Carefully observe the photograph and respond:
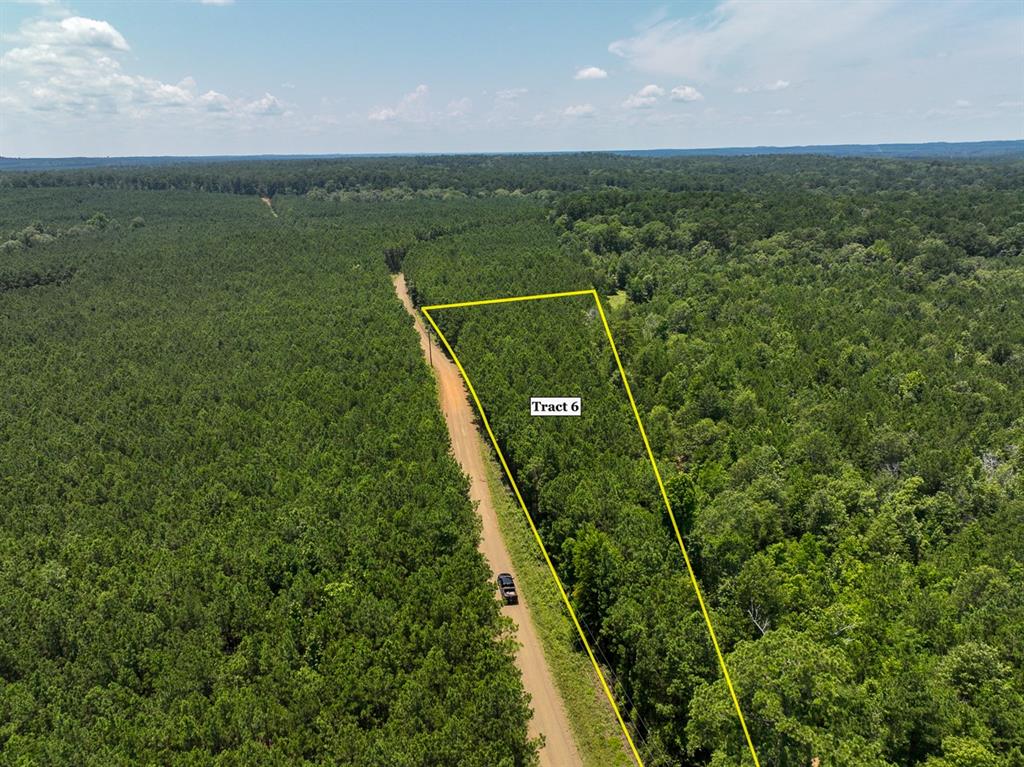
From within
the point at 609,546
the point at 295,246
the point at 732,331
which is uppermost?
the point at 295,246

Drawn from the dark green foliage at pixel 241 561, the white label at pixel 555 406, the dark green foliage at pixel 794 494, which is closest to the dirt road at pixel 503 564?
the dark green foliage at pixel 241 561

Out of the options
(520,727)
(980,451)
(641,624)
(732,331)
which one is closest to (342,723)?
(520,727)

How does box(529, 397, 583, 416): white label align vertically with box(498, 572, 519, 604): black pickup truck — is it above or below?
above

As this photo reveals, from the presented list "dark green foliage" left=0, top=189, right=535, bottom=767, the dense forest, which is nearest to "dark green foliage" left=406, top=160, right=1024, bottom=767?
the dense forest

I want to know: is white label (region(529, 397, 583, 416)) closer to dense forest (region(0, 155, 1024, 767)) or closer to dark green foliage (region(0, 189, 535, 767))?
dense forest (region(0, 155, 1024, 767))

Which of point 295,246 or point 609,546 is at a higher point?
point 295,246

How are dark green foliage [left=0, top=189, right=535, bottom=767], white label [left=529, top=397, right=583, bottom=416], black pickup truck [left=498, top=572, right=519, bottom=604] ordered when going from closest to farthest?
dark green foliage [left=0, top=189, right=535, bottom=767]
black pickup truck [left=498, top=572, right=519, bottom=604]
white label [left=529, top=397, right=583, bottom=416]

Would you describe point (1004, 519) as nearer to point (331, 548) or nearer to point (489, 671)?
point (489, 671)
